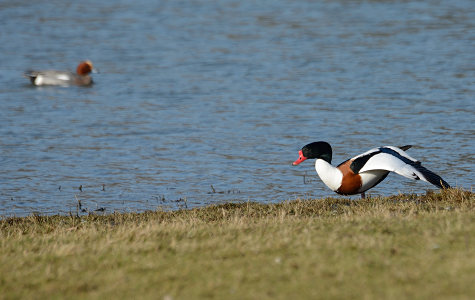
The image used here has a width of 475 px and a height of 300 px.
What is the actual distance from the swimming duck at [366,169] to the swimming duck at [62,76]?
11354 mm

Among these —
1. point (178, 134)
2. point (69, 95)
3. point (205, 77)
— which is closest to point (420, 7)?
point (205, 77)

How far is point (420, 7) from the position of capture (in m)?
29.7

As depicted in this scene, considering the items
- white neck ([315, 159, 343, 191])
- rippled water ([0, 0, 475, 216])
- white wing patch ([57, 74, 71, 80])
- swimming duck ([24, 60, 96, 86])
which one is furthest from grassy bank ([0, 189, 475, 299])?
white wing patch ([57, 74, 71, 80])

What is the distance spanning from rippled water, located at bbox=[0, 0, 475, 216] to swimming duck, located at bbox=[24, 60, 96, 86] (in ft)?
0.75

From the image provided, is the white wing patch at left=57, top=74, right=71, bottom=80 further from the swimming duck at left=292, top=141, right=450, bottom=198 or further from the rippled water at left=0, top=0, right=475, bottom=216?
the swimming duck at left=292, top=141, right=450, bottom=198

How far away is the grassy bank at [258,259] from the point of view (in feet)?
17.3

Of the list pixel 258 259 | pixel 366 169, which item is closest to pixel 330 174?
pixel 366 169

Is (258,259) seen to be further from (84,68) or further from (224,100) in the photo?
(84,68)

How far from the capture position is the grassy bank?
207 inches

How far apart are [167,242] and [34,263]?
1.10 metres

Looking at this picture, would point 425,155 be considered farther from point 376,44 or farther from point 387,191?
point 376,44

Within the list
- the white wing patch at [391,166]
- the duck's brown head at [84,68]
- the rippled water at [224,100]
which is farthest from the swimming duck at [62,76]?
the white wing patch at [391,166]

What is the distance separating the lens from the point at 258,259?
596cm

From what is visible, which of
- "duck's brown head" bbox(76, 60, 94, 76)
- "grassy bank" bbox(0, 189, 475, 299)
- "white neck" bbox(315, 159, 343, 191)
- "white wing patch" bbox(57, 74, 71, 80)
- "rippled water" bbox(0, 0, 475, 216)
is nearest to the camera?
"grassy bank" bbox(0, 189, 475, 299)
